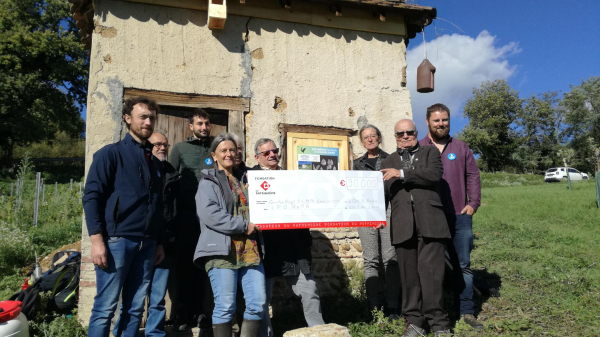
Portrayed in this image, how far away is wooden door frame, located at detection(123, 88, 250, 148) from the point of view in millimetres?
4777

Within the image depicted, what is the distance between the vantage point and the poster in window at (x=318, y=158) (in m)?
5.25

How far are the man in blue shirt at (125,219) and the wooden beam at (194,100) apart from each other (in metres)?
1.74

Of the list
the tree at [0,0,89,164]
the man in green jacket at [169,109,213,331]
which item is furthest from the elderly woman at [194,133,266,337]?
the tree at [0,0,89,164]

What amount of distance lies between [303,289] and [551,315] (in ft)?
9.00

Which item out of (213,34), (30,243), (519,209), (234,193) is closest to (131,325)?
(234,193)

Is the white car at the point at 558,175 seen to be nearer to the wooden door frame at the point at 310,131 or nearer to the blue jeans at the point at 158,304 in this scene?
the wooden door frame at the point at 310,131

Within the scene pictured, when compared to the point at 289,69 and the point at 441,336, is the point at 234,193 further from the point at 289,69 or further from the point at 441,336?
the point at 289,69

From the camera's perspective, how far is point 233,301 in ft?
9.46

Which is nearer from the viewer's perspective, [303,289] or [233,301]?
[233,301]

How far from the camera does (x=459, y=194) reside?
3840 millimetres

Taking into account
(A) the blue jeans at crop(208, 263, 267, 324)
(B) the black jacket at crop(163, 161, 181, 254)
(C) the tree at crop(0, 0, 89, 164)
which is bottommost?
(A) the blue jeans at crop(208, 263, 267, 324)

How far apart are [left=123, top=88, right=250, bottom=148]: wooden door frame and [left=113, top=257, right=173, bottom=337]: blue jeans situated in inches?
78.1

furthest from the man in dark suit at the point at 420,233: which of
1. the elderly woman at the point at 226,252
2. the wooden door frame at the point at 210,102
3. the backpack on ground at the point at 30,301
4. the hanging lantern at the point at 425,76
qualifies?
the backpack on ground at the point at 30,301

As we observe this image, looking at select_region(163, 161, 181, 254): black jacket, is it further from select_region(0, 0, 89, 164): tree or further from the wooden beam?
select_region(0, 0, 89, 164): tree
